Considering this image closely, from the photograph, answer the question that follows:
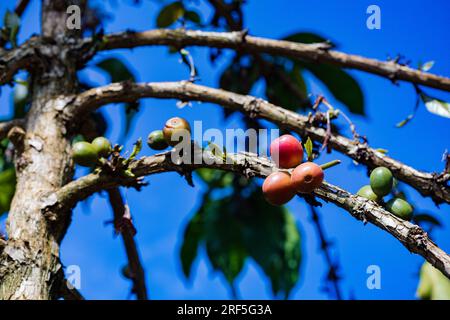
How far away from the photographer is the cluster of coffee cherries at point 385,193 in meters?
2.13

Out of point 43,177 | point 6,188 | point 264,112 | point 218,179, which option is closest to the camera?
point 43,177

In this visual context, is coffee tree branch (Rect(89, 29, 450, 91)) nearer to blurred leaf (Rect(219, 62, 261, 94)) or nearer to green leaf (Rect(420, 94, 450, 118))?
green leaf (Rect(420, 94, 450, 118))

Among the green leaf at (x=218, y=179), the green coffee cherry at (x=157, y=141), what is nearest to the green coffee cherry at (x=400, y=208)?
the green coffee cherry at (x=157, y=141)

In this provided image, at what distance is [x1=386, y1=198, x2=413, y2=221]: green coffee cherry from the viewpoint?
212 centimetres

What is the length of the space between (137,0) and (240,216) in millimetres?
1651

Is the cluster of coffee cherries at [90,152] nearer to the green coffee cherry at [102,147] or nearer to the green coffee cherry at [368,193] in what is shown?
the green coffee cherry at [102,147]

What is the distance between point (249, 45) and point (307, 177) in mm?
1457

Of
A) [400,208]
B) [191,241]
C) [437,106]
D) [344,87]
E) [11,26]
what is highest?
[344,87]

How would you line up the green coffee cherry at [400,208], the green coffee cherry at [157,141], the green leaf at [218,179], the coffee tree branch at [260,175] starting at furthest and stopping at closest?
1. the green leaf at [218,179]
2. the green coffee cherry at [157,141]
3. the green coffee cherry at [400,208]
4. the coffee tree branch at [260,175]

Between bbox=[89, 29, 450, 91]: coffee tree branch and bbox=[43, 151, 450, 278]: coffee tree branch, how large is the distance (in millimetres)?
1045

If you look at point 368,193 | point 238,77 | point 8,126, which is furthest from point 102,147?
point 238,77

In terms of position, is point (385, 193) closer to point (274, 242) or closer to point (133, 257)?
point (133, 257)

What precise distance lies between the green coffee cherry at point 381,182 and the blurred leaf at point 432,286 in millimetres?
1077

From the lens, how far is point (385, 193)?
2.16 metres
